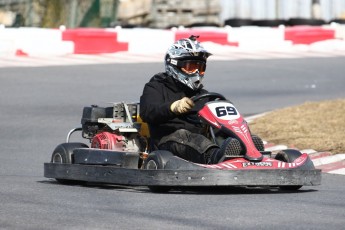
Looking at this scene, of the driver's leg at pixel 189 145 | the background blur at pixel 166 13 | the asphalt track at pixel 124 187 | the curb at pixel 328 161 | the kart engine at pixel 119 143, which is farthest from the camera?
the background blur at pixel 166 13

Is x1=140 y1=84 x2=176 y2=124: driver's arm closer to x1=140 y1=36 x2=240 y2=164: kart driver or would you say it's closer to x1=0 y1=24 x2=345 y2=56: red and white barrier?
x1=140 y1=36 x2=240 y2=164: kart driver

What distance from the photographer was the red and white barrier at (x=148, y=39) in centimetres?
1834

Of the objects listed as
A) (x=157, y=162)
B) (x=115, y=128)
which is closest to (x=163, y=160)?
(x=157, y=162)

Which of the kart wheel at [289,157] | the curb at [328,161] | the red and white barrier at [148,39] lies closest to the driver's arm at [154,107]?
the kart wheel at [289,157]

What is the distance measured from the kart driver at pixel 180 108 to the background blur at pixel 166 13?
12892 millimetres

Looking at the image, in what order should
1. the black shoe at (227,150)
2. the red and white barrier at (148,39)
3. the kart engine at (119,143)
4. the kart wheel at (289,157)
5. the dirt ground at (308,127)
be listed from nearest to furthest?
1. the black shoe at (227,150)
2. the kart wheel at (289,157)
3. the kart engine at (119,143)
4. the dirt ground at (308,127)
5. the red and white barrier at (148,39)

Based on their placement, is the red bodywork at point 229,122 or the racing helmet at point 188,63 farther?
the racing helmet at point 188,63

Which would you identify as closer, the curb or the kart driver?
the kart driver

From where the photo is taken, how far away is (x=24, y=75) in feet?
54.7

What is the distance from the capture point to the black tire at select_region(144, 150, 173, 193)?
8.05 meters

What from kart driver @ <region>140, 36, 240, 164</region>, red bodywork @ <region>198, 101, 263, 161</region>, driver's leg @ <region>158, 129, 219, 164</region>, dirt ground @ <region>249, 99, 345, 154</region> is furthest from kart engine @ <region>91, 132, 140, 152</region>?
dirt ground @ <region>249, 99, 345, 154</region>

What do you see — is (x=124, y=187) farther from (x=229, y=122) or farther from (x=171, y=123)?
(x=229, y=122)

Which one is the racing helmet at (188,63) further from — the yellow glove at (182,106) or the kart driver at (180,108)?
the yellow glove at (182,106)

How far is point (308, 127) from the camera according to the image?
11.8 meters
